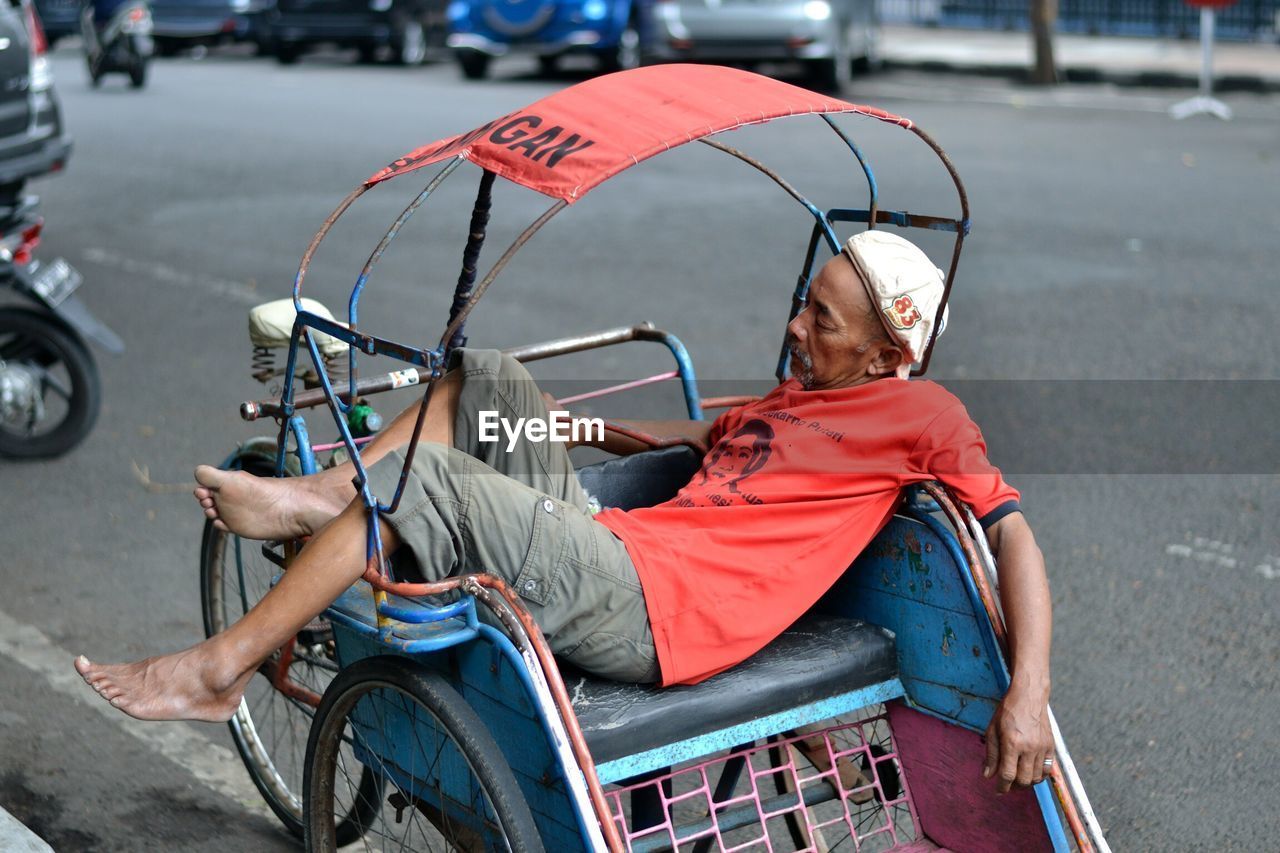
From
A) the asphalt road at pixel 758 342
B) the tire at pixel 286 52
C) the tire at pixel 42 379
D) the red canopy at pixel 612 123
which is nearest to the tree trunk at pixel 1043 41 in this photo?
the asphalt road at pixel 758 342

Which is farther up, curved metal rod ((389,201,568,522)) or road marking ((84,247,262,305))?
curved metal rod ((389,201,568,522))

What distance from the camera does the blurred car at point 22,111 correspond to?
23.4 ft

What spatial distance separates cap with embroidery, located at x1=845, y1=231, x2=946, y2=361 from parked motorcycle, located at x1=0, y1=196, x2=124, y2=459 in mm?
3681

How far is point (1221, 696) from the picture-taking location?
3.80 m

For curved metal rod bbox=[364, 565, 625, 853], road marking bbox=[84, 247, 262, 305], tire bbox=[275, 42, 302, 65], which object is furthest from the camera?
tire bbox=[275, 42, 302, 65]

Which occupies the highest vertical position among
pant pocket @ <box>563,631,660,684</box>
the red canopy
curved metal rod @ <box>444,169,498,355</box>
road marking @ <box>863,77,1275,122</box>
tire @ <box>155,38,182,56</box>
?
the red canopy

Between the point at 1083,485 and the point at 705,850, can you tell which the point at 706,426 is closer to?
the point at 705,850

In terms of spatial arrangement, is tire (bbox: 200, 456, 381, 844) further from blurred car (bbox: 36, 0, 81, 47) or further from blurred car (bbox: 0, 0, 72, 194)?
blurred car (bbox: 36, 0, 81, 47)

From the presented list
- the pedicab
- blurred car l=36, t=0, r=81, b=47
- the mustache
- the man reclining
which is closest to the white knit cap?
the pedicab

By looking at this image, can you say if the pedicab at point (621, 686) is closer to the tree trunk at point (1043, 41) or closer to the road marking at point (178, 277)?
the road marking at point (178, 277)

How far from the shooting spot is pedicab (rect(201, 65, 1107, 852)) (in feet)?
7.91

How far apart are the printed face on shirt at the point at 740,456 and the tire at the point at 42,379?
3459 mm

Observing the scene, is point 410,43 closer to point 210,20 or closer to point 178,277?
point 210,20

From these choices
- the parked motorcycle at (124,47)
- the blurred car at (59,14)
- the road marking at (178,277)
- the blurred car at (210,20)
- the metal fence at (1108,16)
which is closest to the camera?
the road marking at (178,277)
